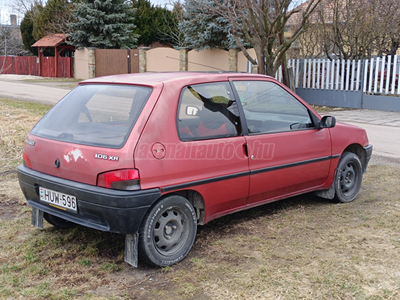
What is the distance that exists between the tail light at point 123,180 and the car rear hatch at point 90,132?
0.04 meters

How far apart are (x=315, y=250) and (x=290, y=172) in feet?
3.11

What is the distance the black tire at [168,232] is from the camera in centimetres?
376

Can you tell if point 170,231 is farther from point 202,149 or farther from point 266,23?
point 266,23

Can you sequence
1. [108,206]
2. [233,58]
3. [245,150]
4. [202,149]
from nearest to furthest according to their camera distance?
1. [108,206]
2. [202,149]
3. [245,150]
4. [233,58]

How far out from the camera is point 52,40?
37.0m

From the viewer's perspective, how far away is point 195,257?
4102mm

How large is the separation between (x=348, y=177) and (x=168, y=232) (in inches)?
107

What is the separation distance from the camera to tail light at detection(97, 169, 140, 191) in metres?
3.61

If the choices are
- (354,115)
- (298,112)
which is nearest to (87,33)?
(354,115)

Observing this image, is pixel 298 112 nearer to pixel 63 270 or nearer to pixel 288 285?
pixel 288 285

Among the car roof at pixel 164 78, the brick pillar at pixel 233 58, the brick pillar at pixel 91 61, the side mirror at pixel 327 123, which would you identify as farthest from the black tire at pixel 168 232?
the brick pillar at pixel 91 61

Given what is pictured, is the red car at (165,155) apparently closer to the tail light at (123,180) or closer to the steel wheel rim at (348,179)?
the tail light at (123,180)

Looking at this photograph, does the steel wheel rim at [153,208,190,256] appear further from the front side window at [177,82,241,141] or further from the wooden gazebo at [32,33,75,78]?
the wooden gazebo at [32,33,75,78]

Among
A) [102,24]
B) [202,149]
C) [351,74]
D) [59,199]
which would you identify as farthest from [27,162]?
[102,24]
